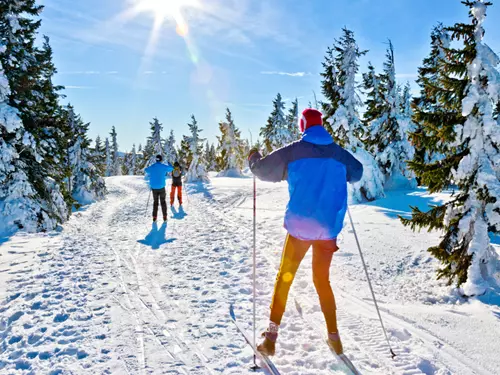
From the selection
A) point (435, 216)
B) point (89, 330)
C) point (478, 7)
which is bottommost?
point (89, 330)

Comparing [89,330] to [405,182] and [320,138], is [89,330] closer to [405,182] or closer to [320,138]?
[320,138]

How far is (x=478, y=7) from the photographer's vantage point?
18.1 feet

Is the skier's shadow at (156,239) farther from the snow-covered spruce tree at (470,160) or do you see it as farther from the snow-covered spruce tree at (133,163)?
the snow-covered spruce tree at (133,163)

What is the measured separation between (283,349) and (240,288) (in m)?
2.11

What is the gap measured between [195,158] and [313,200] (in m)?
39.6

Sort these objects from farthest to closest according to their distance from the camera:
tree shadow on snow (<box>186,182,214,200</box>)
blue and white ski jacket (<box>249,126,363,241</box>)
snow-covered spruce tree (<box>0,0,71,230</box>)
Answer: tree shadow on snow (<box>186,182,214,200</box>) → snow-covered spruce tree (<box>0,0,71,230</box>) → blue and white ski jacket (<box>249,126,363,241</box>)

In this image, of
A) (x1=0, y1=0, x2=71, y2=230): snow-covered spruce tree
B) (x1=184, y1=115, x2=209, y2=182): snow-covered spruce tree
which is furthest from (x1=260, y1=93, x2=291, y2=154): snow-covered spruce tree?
(x1=0, y1=0, x2=71, y2=230): snow-covered spruce tree

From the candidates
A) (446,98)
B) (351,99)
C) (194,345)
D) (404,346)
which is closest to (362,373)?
(404,346)

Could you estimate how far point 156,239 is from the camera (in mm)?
10023

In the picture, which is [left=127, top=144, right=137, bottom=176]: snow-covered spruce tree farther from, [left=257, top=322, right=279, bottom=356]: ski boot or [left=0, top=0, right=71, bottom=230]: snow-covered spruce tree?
[left=257, top=322, right=279, bottom=356]: ski boot

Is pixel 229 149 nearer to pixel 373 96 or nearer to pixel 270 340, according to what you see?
pixel 373 96

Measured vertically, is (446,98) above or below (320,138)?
above

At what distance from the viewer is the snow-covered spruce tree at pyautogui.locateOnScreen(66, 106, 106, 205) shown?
95.2 feet

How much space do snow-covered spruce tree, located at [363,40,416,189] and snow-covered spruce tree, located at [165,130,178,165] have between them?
40.5 metres
